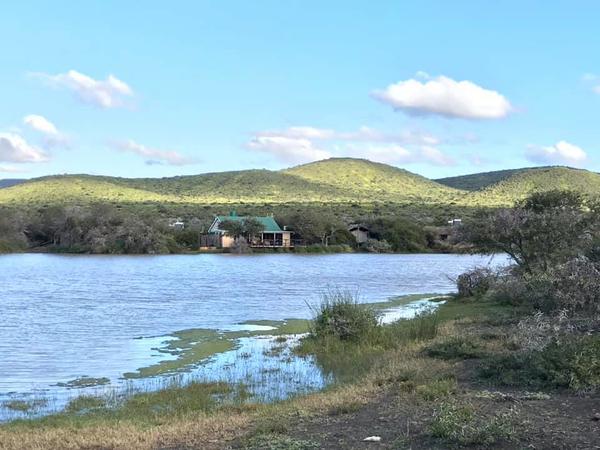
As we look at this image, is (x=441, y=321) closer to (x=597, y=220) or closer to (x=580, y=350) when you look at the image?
(x=597, y=220)

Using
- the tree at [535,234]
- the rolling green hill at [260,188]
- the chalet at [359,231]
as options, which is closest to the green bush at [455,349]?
the tree at [535,234]

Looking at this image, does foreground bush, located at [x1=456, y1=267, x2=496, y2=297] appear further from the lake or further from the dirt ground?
the dirt ground

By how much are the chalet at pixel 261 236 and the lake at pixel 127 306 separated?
3255cm

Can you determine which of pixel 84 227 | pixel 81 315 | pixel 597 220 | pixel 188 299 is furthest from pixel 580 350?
pixel 84 227

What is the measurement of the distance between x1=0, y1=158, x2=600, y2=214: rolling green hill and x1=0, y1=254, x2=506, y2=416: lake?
243ft

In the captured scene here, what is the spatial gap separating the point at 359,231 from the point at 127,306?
7261 cm

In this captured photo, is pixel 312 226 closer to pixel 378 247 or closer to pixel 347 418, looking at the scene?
pixel 378 247

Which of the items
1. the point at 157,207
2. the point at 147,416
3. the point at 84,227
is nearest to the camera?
the point at 147,416

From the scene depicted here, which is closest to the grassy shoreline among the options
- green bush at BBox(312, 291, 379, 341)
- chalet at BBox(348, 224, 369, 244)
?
green bush at BBox(312, 291, 379, 341)

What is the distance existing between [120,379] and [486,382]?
7409mm

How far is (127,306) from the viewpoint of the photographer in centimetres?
2986

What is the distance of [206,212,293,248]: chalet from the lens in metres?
92.6

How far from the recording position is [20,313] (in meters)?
26.7

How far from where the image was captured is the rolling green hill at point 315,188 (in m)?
134
